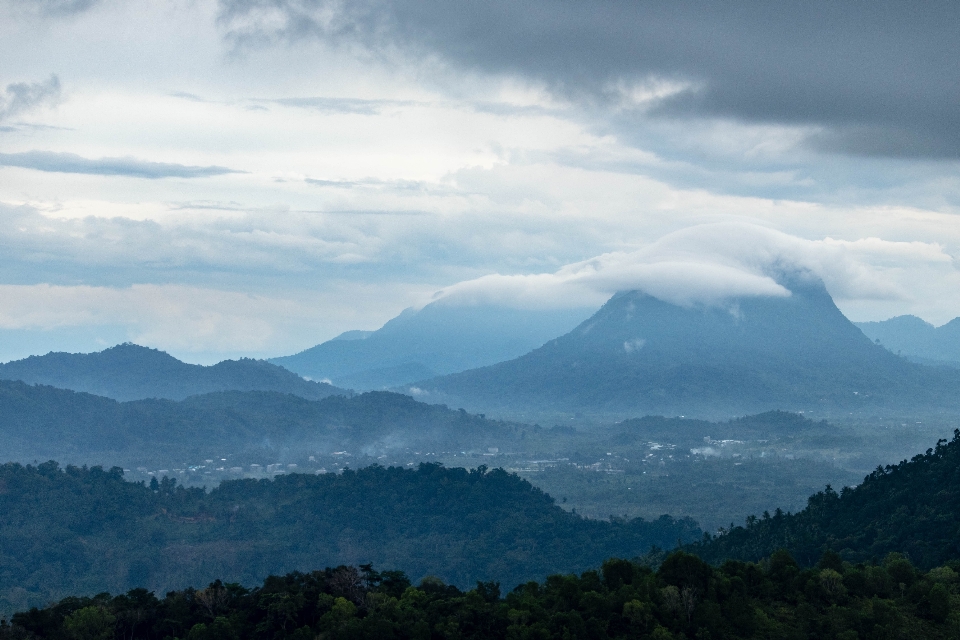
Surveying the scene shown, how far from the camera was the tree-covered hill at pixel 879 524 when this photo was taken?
71.7m

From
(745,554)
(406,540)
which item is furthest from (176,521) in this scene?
(745,554)

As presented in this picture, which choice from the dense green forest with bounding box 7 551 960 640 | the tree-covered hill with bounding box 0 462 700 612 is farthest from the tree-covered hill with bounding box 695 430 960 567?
the tree-covered hill with bounding box 0 462 700 612

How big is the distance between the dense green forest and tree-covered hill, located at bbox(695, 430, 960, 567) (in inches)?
717

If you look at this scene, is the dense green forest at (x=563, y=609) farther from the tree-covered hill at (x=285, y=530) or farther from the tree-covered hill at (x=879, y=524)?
the tree-covered hill at (x=285, y=530)

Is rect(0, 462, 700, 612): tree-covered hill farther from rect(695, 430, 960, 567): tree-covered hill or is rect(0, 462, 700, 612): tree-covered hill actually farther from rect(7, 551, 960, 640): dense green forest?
rect(7, 551, 960, 640): dense green forest

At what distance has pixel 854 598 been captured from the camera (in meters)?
51.9

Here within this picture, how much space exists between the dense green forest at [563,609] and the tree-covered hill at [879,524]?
1820 centimetres

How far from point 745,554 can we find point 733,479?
91620 mm

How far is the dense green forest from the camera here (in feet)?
150

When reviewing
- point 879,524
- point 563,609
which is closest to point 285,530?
point 879,524

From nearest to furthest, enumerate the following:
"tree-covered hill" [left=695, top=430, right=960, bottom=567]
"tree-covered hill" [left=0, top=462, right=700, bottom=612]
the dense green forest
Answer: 1. the dense green forest
2. "tree-covered hill" [left=695, top=430, right=960, bottom=567]
3. "tree-covered hill" [left=0, top=462, right=700, bottom=612]

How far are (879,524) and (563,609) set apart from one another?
125ft

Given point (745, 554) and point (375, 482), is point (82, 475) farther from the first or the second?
point (745, 554)

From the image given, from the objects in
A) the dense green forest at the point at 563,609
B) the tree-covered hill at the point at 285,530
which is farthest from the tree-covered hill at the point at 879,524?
the tree-covered hill at the point at 285,530
